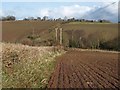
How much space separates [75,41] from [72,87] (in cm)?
6073

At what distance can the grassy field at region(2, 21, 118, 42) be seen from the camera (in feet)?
247

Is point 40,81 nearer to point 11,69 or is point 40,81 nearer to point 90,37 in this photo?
point 11,69

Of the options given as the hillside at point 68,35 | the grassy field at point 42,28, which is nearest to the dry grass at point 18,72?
the hillside at point 68,35

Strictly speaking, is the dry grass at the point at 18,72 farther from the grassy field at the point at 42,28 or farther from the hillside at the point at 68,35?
the grassy field at the point at 42,28

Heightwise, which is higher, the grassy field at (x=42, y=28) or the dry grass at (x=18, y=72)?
the grassy field at (x=42, y=28)

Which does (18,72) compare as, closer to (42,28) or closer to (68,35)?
(68,35)

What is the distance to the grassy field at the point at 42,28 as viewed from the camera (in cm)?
7525

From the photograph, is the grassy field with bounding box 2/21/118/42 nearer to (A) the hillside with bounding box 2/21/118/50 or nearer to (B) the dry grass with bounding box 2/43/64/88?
(A) the hillside with bounding box 2/21/118/50

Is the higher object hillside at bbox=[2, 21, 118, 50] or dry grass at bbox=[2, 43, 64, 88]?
hillside at bbox=[2, 21, 118, 50]

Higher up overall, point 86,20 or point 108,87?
point 86,20

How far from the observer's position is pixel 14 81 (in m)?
14.9

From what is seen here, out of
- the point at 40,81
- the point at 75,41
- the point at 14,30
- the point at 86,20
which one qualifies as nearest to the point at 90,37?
the point at 75,41

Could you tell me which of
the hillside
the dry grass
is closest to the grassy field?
the hillside

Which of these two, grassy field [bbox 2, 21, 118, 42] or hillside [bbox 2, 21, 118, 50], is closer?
hillside [bbox 2, 21, 118, 50]
